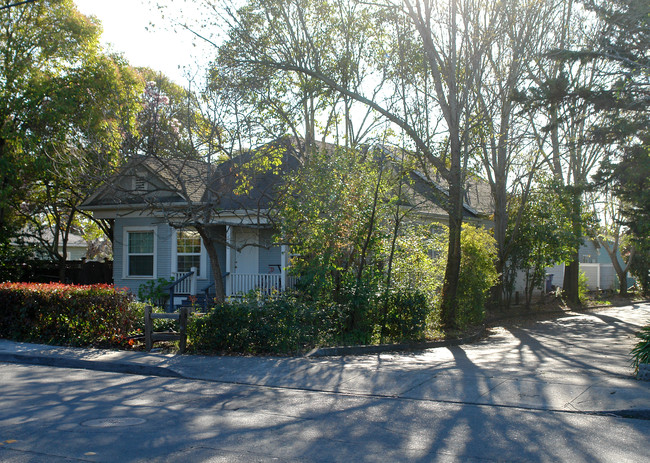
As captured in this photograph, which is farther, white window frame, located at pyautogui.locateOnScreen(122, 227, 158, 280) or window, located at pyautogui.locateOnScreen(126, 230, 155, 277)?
window, located at pyautogui.locateOnScreen(126, 230, 155, 277)

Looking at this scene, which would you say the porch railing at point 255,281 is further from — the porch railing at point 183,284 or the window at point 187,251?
the window at point 187,251

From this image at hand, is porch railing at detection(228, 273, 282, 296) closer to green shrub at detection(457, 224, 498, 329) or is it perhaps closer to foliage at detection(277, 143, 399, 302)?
foliage at detection(277, 143, 399, 302)

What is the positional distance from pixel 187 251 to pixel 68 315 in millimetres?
7826

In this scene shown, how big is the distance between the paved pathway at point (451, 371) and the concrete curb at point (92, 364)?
0.02 metres

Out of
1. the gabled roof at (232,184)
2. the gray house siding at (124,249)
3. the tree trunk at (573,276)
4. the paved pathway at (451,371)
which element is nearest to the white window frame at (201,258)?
the gray house siding at (124,249)

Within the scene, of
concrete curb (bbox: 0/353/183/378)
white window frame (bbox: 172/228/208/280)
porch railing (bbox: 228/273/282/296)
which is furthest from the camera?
white window frame (bbox: 172/228/208/280)

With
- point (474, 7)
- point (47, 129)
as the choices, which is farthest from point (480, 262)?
point (47, 129)

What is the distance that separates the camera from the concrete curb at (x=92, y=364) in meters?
10.1

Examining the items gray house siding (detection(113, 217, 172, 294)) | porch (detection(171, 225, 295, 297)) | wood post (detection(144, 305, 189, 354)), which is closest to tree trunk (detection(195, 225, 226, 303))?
wood post (detection(144, 305, 189, 354))

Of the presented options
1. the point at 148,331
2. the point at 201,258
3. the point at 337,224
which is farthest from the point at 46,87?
the point at 337,224

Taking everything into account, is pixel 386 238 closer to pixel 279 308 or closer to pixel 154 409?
pixel 279 308

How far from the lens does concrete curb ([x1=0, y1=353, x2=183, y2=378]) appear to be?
10.1 metres

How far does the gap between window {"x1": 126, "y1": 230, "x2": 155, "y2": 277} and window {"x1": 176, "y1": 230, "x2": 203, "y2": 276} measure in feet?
3.17

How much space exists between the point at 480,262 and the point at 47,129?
15.7 metres
